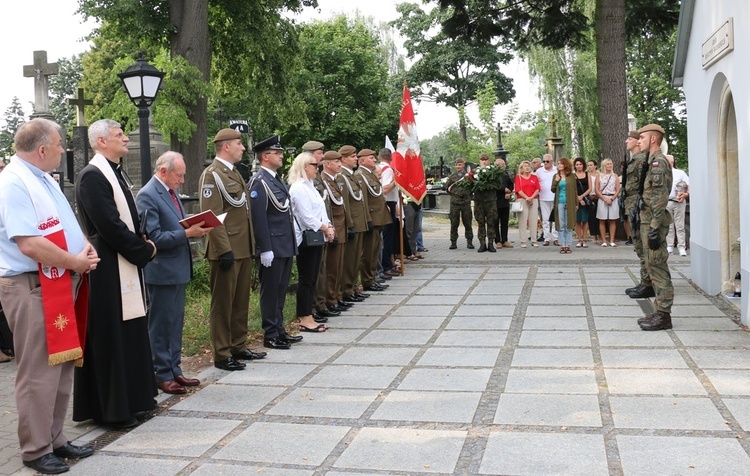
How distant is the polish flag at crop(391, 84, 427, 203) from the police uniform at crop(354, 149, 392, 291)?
1.64 metres

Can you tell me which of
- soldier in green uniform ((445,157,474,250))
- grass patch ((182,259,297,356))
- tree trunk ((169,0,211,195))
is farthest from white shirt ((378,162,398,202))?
tree trunk ((169,0,211,195))

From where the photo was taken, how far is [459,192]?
15.7m

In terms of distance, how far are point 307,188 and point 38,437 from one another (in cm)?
449

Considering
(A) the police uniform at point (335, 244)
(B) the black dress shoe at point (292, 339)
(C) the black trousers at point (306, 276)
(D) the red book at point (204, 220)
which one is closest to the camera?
(D) the red book at point (204, 220)

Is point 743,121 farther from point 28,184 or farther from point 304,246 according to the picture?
point 28,184

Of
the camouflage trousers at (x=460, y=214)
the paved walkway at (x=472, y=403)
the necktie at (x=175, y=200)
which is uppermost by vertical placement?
the necktie at (x=175, y=200)

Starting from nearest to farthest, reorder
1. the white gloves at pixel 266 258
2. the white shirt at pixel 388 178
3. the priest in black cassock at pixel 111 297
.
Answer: the priest in black cassock at pixel 111 297 → the white gloves at pixel 266 258 → the white shirt at pixel 388 178

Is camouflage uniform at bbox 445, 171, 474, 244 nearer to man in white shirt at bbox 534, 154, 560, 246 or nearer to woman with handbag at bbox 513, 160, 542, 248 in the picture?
woman with handbag at bbox 513, 160, 542, 248

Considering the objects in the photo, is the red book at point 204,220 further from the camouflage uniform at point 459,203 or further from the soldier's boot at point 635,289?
the camouflage uniform at point 459,203

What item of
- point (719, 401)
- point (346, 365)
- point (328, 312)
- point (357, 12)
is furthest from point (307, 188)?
point (357, 12)

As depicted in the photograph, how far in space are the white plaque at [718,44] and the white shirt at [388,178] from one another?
526 centimetres

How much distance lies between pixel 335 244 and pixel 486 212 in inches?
262

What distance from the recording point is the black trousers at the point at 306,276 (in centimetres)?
836

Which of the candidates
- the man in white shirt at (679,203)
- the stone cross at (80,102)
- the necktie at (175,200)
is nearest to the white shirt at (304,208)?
the necktie at (175,200)
